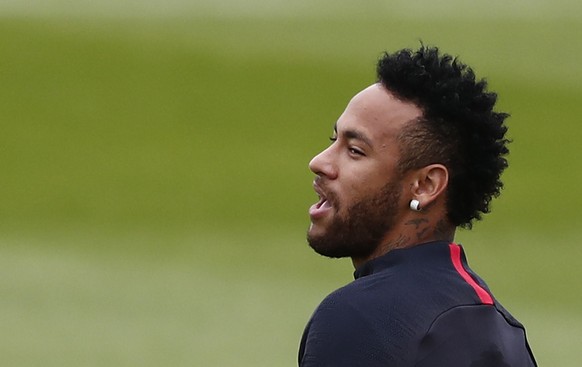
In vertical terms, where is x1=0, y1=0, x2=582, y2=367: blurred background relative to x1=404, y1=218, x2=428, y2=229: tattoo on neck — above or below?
above

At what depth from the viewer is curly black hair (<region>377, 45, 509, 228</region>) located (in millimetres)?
2709

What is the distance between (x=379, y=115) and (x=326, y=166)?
0.16 meters

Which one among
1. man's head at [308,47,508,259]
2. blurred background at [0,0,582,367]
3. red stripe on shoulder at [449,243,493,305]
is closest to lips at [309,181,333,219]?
man's head at [308,47,508,259]

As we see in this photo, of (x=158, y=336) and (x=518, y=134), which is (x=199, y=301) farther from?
(x=518, y=134)

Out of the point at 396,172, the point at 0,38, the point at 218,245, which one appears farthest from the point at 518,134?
the point at 396,172

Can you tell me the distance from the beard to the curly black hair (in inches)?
2.9

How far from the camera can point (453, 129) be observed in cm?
273

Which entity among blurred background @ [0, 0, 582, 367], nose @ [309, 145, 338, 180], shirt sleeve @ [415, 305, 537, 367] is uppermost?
blurred background @ [0, 0, 582, 367]

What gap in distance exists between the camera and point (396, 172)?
271 centimetres

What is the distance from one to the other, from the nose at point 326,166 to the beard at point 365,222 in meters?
0.04

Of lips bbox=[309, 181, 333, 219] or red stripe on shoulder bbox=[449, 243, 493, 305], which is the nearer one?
red stripe on shoulder bbox=[449, 243, 493, 305]

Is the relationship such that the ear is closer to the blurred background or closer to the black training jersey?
the black training jersey

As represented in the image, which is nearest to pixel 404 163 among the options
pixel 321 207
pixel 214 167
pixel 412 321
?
pixel 321 207

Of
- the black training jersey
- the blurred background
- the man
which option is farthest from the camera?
the blurred background
